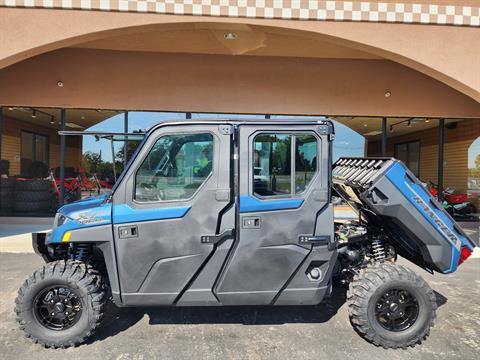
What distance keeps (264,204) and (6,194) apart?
29.5ft

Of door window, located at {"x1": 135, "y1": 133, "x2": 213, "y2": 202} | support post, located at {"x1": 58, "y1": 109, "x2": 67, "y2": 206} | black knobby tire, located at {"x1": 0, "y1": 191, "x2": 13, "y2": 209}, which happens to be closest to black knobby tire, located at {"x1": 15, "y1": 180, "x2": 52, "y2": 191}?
black knobby tire, located at {"x1": 0, "y1": 191, "x2": 13, "y2": 209}

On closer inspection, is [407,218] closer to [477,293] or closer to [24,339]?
[477,293]

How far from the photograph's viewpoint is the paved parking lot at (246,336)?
2994 mm

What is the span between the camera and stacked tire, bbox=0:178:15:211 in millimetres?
9102

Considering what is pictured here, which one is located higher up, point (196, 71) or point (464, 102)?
point (196, 71)

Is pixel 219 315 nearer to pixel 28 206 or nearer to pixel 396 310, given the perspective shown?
pixel 396 310

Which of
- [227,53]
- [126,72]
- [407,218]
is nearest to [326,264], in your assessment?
[407,218]

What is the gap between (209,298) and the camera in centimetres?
305

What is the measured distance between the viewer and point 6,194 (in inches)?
360

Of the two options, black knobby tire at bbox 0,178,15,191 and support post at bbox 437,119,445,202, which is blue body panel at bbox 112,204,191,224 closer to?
black knobby tire at bbox 0,178,15,191

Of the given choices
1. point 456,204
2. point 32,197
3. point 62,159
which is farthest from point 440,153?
point 32,197

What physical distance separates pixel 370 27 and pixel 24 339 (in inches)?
269

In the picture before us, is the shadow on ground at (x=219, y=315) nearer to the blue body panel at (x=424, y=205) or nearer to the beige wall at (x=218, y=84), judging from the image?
the blue body panel at (x=424, y=205)

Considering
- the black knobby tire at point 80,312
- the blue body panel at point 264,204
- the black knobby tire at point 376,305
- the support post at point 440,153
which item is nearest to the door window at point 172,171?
the blue body panel at point 264,204
